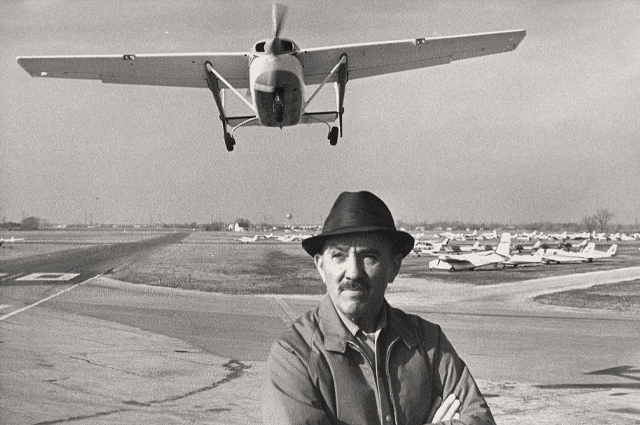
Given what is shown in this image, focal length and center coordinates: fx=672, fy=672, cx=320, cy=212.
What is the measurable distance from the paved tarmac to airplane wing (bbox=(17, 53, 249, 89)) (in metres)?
5.86

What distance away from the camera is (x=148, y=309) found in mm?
25891

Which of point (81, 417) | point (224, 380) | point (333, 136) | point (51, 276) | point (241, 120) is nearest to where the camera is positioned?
point (333, 136)

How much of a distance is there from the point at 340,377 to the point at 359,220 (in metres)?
0.68

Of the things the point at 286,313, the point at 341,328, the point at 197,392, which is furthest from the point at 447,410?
the point at 286,313

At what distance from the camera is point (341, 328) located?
2.93 m

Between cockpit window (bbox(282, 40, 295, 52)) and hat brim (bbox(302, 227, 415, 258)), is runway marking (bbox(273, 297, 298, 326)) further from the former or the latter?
hat brim (bbox(302, 227, 415, 258))

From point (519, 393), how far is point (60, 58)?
10376 millimetres

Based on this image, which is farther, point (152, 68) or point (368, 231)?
point (152, 68)

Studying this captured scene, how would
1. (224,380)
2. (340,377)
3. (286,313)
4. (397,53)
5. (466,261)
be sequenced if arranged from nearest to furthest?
1. (340,377)
2. (397,53)
3. (224,380)
4. (286,313)
5. (466,261)

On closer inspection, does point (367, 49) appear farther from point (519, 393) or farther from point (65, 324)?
point (65, 324)

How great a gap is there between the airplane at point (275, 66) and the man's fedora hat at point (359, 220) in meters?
2.57

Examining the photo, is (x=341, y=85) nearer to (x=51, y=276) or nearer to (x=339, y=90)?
(x=339, y=90)

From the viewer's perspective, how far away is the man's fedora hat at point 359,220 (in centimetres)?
291

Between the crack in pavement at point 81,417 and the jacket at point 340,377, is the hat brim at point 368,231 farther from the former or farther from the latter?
the crack in pavement at point 81,417
